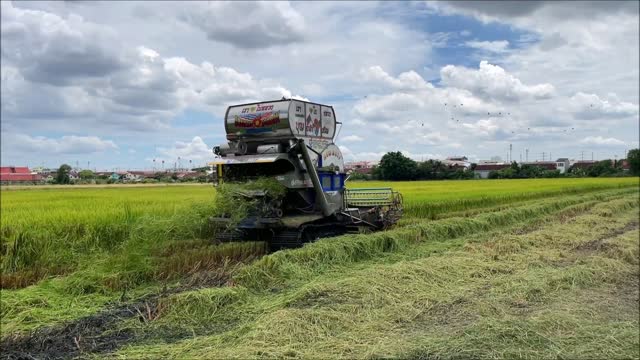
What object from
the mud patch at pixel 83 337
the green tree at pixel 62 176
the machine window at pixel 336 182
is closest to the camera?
the mud patch at pixel 83 337

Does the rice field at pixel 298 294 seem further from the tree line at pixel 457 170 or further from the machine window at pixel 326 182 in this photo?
the tree line at pixel 457 170

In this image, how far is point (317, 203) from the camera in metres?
11.1

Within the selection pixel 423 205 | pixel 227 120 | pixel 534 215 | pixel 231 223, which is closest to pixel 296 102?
pixel 227 120

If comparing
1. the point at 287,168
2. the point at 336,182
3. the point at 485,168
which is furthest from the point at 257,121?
the point at 485,168

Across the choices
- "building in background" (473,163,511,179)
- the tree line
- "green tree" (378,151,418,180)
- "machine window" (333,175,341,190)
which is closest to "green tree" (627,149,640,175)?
the tree line

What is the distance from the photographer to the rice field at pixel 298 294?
5.34 metres

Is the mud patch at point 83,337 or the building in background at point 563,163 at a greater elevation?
the building in background at point 563,163

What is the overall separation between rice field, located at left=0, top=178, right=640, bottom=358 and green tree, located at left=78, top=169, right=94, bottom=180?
70648mm

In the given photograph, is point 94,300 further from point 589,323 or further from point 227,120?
point 589,323

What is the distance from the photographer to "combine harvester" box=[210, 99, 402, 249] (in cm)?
1020

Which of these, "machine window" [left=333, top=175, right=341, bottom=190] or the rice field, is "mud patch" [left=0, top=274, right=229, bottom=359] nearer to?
the rice field

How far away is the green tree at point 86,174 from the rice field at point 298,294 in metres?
70.6

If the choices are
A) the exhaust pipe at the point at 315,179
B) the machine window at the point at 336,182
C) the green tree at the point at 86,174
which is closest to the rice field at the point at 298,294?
the exhaust pipe at the point at 315,179

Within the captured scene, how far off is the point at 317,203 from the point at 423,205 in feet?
25.1
